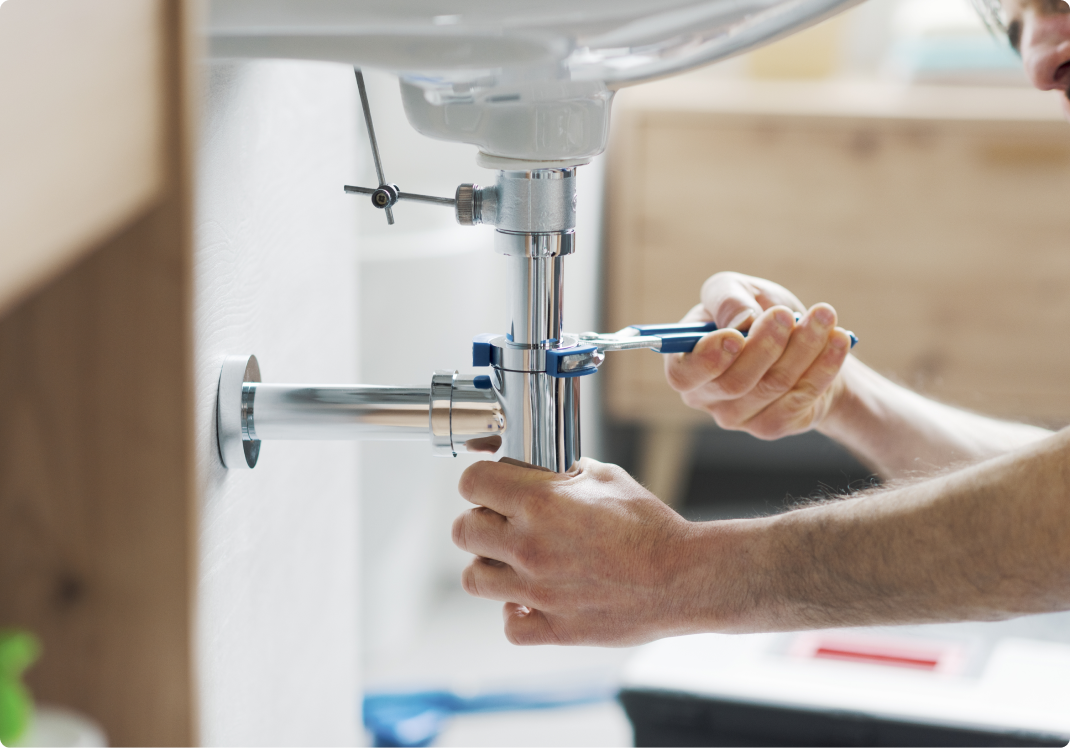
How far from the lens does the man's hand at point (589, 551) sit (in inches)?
17.9

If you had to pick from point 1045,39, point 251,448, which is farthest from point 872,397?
point 251,448

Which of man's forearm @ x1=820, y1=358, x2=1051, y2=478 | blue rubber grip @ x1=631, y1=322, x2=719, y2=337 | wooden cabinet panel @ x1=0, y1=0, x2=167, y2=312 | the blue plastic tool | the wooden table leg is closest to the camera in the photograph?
wooden cabinet panel @ x1=0, y1=0, x2=167, y2=312

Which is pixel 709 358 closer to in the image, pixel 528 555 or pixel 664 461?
pixel 528 555

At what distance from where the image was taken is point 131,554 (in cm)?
30

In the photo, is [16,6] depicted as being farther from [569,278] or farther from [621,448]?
[621,448]

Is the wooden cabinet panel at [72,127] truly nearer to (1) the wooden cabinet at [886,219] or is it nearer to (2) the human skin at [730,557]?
(2) the human skin at [730,557]

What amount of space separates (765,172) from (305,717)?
1.17 meters

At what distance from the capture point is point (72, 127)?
24 cm

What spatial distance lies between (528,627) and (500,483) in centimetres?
7

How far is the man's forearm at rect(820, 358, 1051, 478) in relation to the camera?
26.8 inches

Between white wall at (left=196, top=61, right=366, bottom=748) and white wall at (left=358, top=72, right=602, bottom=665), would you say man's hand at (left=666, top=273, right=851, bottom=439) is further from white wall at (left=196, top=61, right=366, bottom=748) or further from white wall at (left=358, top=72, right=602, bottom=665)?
white wall at (left=358, top=72, right=602, bottom=665)

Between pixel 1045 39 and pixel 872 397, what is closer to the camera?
pixel 1045 39

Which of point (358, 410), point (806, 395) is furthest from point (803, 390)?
point (358, 410)

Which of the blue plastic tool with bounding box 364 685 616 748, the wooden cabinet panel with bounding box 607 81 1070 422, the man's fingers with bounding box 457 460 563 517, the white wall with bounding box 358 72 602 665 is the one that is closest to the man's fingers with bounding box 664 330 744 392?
the man's fingers with bounding box 457 460 563 517
